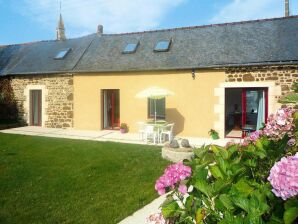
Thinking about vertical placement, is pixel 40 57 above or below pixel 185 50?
above

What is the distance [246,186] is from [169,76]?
12.4m

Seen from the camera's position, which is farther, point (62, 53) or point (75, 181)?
point (62, 53)

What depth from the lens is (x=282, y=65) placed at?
12297 millimetres

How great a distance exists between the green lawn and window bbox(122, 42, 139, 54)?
20.6 ft

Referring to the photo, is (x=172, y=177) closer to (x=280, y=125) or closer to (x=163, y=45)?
(x=280, y=125)

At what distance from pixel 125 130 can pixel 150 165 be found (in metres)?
6.58

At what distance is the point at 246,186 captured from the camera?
2.02 m

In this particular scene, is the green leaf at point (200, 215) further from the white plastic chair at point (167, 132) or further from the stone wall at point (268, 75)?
the stone wall at point (268, 75)

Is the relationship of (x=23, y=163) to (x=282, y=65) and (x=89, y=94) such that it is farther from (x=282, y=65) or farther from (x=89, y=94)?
(x=282, y=65)

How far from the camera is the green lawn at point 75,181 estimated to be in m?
5.15

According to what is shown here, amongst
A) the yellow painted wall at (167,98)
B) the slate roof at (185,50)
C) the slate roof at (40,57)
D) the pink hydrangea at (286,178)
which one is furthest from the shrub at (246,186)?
the slate roof at (40,57)

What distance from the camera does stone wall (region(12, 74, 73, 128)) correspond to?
16.3 meters

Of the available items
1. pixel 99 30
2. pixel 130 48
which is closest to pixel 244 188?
pixel 130 48

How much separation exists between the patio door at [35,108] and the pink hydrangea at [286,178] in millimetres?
18015
